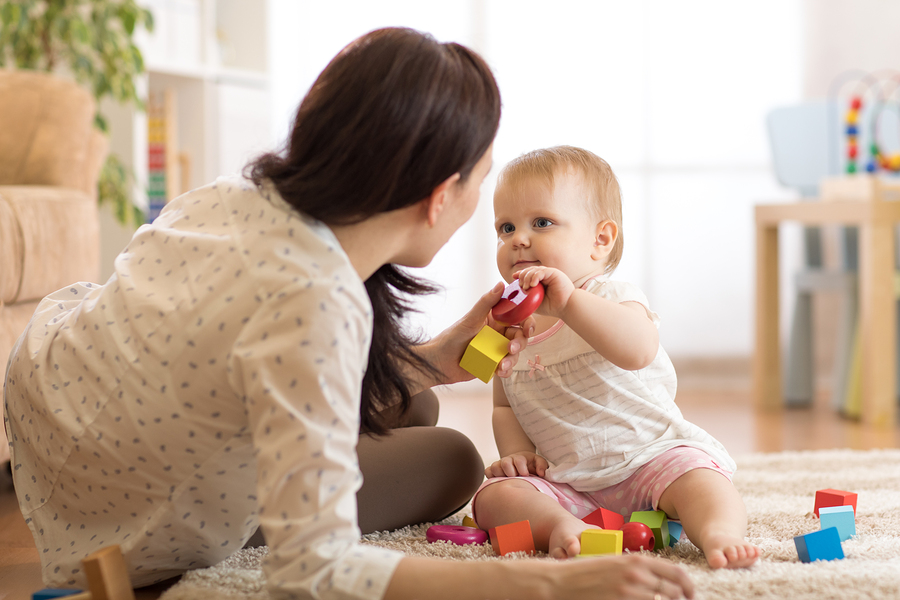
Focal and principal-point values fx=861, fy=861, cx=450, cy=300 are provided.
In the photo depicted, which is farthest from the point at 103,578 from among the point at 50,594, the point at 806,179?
the point at 806,179

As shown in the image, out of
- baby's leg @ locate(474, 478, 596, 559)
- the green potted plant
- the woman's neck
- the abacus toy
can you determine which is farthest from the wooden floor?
the green potted plant

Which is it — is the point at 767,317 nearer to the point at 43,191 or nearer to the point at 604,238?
the point at 604,238

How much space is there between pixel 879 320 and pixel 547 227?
4.26 ft

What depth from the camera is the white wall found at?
2.76 meters

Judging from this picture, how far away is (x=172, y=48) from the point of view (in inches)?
99.0

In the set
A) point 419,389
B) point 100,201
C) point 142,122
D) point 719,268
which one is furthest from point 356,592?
point 719,268

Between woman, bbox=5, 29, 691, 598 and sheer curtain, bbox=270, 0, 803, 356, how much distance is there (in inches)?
76.2

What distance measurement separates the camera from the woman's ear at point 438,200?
0.74 meters

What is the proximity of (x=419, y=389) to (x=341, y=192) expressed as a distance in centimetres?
40

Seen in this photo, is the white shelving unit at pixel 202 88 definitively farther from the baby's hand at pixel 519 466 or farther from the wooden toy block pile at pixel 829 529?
the wooden toy block pile at pixel 829 529

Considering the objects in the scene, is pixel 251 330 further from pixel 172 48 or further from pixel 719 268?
pixel 719 268

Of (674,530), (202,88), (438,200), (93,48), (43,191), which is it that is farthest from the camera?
(202,88)

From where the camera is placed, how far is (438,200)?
754 millimetres

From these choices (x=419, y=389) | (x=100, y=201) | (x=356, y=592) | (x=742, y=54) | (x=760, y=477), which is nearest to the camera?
(x=356, y=592)
